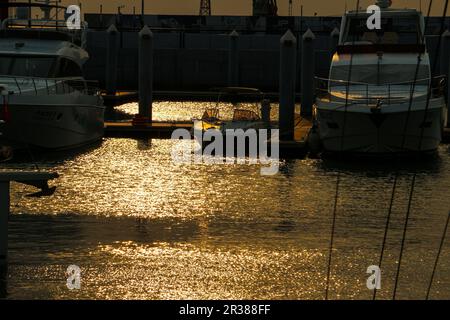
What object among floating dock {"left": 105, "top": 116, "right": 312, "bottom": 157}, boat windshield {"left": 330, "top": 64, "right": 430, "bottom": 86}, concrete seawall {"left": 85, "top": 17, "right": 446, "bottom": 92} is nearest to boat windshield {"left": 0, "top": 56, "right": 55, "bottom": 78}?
floating dock {"left": 105, "top": 116, "right": 312, "bottom": 157}

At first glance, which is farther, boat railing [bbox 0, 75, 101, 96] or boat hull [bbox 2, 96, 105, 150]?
boat railing [bbox 0, 75, 101, 96]

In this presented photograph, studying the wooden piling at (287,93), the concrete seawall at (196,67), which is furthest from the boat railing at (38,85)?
the concrete seawall at (196,67)

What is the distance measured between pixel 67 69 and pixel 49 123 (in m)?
2.26

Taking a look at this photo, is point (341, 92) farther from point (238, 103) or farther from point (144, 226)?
point (238, 103)

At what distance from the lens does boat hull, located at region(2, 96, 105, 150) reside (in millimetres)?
24797

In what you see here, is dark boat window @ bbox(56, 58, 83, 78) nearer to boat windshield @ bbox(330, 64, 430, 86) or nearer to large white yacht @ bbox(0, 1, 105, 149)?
large white yacht @ bbox(0, 1, 105, 149)

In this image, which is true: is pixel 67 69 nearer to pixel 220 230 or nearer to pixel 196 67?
pixel 220 230

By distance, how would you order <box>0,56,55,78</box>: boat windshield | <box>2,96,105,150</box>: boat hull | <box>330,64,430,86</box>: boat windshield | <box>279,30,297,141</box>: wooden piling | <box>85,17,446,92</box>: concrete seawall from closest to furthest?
<box>2,96,105,150</box>: boat hull → <box>330,64,430,86</box>: boat windshield → <box>279,30,297,141</box>: wooden piling → <box>0,56,55,78</box>: boat windshield → <box>85,17,446,92</box>: concrete seawall

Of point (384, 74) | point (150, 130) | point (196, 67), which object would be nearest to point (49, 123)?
point (150, 130)

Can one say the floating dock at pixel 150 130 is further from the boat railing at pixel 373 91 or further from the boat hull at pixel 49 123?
the boat railing at pixel 373 91

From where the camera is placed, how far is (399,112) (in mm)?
23984

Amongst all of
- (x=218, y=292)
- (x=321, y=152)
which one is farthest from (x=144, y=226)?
(x=321, y=152)

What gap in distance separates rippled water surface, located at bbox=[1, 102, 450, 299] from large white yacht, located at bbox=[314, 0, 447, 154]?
2.14 feet

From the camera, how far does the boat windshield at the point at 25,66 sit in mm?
26328
